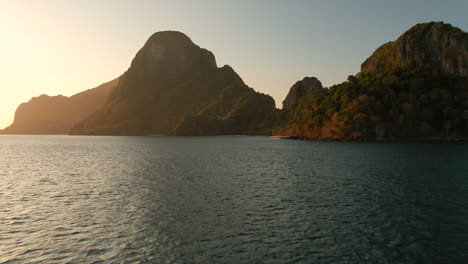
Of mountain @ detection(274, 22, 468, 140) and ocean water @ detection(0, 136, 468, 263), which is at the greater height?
mountain @ detection(274, 22, 468, 140)

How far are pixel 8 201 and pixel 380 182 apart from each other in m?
48.6

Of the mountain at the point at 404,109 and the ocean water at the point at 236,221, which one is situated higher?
the mountain at the point at 404,109

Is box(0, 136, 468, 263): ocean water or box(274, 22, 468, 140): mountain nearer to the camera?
box(0, 136, 468, 263): ocean water

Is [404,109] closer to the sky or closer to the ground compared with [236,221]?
closer to the sky

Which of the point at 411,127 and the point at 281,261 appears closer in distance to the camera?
the point at 281,261

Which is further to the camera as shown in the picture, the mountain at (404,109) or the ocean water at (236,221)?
the mountain at (404,109)

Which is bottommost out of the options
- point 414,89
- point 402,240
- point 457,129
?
point 402,240

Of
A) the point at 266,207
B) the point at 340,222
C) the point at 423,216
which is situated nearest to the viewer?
the point at 340,222

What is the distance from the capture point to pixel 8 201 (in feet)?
106

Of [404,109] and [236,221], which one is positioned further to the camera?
[404,109]

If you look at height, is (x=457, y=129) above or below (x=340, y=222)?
above

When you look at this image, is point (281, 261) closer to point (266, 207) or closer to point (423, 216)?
point (266, 207)

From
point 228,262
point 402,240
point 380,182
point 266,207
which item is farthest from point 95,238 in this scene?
point 380,182

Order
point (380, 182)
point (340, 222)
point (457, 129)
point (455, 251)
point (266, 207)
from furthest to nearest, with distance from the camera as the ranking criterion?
point (457, 129)
point (380, 182)
point (266, 207)
point (340, 222)
point (455, 251)
